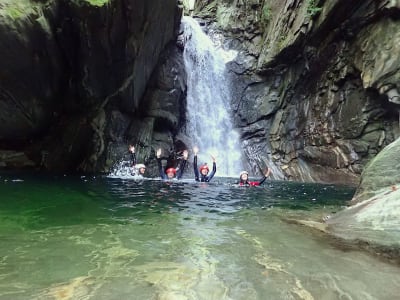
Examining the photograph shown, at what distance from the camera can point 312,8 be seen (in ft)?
77.8

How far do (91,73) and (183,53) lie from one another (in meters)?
9.69

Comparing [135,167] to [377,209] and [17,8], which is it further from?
[377,209]

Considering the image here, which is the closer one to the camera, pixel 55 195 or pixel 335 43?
pixel 55 195

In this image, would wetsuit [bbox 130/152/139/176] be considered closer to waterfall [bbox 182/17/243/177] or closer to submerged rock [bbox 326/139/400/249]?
waterfall [bbox 182/17/243/177]

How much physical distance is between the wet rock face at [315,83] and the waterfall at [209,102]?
0.97 m

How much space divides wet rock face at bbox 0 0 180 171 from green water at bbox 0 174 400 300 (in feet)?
31.7

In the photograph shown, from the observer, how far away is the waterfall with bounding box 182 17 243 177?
93.6 ft

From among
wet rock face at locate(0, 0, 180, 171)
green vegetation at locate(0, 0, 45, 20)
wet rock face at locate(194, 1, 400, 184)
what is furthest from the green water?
wet rock face at locate(194, 1, 400, 184)

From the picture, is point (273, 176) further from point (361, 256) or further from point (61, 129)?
point (361, 256)

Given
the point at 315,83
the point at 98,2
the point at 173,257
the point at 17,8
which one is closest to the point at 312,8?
the point at 315,83

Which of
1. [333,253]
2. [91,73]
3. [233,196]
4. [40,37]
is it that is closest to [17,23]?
[40,37]

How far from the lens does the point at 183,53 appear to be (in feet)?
94.4

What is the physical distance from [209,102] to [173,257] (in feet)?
81.7

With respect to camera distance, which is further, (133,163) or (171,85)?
(171,85)
